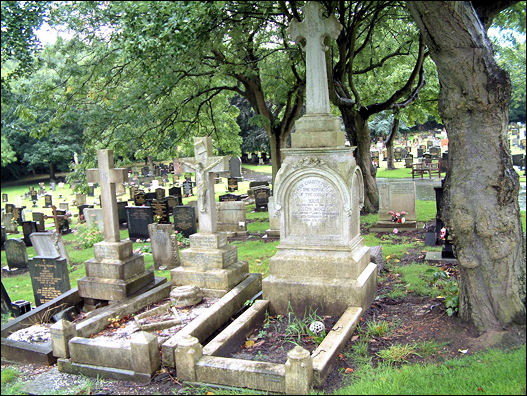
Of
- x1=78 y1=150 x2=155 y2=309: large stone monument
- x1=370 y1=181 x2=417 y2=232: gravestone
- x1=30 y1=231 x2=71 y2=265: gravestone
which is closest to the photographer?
x1=78 y1=150 x2=155 y2=309: large stone monument

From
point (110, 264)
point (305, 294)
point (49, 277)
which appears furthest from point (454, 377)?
point (49, 277)

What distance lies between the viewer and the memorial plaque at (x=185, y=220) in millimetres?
13866

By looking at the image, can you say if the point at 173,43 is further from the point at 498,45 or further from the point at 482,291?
the point at 498,45

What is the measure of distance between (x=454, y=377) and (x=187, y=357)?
2.70 meters

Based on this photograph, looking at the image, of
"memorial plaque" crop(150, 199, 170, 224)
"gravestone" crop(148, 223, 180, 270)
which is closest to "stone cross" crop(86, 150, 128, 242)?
"gravestone" crop(148, 223, 180, 270)

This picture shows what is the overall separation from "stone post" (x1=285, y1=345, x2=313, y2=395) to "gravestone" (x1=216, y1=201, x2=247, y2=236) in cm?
934

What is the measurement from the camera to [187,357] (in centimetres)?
512

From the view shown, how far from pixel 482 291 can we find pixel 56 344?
17.2ft

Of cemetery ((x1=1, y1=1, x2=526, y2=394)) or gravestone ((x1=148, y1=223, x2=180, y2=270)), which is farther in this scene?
gravestone ((x1=148, y1=223, x2=180, y2=270))

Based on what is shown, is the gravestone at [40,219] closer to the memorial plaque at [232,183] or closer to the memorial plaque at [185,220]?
the memorial plaque at [185,220]

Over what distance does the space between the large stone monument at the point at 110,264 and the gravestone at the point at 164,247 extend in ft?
7.80

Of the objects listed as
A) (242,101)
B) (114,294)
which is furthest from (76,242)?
(242,101)

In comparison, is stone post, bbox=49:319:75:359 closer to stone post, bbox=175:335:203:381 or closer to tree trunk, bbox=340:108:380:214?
Result: stone post, bbox=175:335:203:381

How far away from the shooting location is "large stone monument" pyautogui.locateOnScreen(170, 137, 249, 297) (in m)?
7.89
